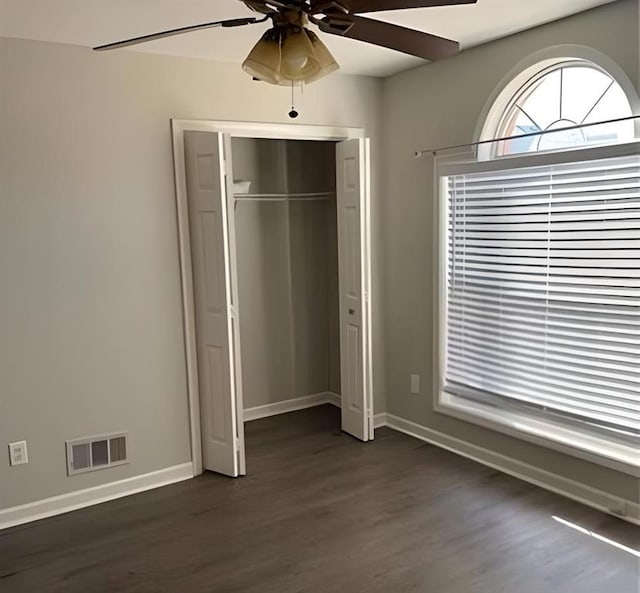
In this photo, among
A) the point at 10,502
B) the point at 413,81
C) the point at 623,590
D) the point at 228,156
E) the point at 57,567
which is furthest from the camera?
the point at 413,81

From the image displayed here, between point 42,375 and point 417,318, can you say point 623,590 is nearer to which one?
point 417,318

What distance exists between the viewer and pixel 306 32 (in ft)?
6.27

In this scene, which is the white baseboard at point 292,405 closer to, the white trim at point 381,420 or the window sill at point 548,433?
the white trim at point 381,420

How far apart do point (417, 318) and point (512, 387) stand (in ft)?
2.90

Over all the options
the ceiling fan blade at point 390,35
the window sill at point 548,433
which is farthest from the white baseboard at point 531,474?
the ceiling fan blade at point 390,35

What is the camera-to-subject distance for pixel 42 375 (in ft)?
10.6

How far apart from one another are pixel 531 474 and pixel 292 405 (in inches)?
84.3

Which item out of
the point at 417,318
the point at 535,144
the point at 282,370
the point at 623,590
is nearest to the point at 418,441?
the point at 417,318

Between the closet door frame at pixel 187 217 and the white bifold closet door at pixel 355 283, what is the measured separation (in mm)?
388

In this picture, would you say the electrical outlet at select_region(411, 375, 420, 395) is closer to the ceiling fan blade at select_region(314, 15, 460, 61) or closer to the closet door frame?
the closet door frame

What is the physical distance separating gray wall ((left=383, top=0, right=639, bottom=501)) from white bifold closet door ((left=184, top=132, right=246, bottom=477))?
1323 millimetres

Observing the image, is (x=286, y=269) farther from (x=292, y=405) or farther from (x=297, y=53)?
(x=297, y=53)

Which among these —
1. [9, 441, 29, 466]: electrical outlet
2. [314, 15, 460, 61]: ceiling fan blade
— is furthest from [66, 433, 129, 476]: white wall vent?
[314, 15, 460, 61]: ceiling fan blade

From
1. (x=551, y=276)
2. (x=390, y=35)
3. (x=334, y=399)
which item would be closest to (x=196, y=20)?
(x=390, y=35)
